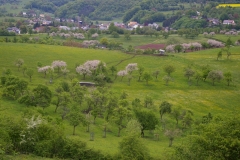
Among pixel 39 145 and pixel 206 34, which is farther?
pixel 206 34

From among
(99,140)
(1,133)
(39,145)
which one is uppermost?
(1,133)

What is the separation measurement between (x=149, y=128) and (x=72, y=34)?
385ft

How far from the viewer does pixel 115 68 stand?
94.0 meters

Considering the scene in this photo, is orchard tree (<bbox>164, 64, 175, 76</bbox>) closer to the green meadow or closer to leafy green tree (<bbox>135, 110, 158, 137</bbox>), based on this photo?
the green meadow

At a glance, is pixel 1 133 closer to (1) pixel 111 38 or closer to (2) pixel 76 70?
(2) pixel 76 70

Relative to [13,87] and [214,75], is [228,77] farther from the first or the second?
[13,87]

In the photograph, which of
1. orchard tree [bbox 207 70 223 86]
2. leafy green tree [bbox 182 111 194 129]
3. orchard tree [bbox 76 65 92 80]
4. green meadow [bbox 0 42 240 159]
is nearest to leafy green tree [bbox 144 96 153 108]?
green meadow [bbox 0 42 240 159]

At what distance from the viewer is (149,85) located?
8650 cm

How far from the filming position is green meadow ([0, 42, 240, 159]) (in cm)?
5481

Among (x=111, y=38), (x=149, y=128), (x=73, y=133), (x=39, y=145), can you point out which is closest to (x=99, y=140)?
(x=73, y=133)

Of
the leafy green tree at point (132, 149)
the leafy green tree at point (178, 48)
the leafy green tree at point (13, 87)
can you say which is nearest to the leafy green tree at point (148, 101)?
the leafy green tree at point (13, 87)

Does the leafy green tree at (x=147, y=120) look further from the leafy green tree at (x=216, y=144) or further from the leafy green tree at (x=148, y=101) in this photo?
the leafy green tree at (x=216, y=144)

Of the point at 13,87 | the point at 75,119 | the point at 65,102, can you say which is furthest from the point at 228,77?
the point at 13,87

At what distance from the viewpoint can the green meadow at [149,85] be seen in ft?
180
